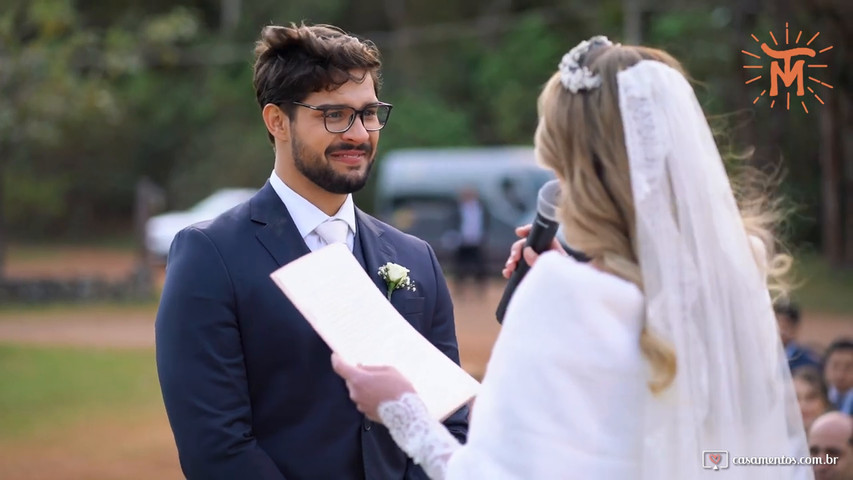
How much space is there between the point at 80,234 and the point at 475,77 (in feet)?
50.9

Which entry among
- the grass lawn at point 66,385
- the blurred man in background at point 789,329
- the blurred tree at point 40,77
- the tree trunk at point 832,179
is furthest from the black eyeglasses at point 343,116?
the tree trunk at point 832,179

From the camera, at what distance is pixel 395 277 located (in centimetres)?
305

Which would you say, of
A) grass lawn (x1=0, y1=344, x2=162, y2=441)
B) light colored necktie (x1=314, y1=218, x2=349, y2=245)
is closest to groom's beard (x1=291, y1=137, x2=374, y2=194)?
light colored necktie (x1=314, y1=218, x2=349, y2=245)

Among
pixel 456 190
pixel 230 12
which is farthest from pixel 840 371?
pixel 230 12

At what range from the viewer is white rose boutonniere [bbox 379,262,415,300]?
3047 mm

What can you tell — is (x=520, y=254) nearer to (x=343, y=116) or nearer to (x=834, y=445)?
(x=343, y=116)

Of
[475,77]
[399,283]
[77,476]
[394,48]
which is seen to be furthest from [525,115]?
[399,283]

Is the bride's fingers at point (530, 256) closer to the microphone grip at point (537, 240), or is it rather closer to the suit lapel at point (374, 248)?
the microphone grip at point (537, 240)

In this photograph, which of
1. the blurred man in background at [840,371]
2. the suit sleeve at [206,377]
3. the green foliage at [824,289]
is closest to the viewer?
the suit sleeve at [206,377]

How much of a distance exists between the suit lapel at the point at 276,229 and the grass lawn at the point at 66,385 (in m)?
7.57

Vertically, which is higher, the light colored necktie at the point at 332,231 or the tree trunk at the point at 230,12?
the tree trunk at the point at 230,12

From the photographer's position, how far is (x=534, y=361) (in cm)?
229

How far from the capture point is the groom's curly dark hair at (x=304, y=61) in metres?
2.95

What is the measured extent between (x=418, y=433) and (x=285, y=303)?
0.55m
